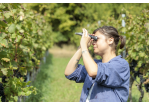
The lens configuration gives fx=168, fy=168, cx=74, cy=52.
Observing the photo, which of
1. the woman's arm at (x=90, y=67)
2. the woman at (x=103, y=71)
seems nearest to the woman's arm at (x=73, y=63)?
the woman at (x=103, y=71)

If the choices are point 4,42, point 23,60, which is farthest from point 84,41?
point 23,60

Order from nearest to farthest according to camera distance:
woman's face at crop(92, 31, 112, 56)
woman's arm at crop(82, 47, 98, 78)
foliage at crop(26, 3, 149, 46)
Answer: woman's arm at crop(82, 47, 98, 78) → woman's face at crop(92, 31, 112, 56) → foliage at crop(26, 3, 149, 46)

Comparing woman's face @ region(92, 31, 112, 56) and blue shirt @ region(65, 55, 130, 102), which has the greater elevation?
woman's face @ region(92, 31, 112, 56)

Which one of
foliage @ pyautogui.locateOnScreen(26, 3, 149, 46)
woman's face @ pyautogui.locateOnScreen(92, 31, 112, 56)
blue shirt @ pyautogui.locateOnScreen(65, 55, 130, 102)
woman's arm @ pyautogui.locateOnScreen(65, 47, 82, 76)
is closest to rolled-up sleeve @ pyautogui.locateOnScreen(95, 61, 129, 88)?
blue shirt @ pyautogui.locateOnScreen(65, 55, 130, 102)

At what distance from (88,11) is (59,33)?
664cm

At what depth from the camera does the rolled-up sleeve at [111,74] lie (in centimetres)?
135

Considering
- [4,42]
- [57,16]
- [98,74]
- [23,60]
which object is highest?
[57,16]

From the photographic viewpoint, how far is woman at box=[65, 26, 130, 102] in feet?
4.50

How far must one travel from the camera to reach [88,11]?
1947 centimetres

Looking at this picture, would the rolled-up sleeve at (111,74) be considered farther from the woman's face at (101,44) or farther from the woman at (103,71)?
the woman's face at (101,44)

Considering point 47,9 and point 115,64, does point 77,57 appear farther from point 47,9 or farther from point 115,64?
point 47,9

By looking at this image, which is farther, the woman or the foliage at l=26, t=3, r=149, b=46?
the foliage at l=26, t=3, r=149, b=46

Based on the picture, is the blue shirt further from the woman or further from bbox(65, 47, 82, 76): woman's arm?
bbox(65, 47, 82, 76): woman's arm

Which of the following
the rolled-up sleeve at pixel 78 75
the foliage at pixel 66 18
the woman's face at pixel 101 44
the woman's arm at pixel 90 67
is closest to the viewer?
the woman's arm at pixel 90 67
